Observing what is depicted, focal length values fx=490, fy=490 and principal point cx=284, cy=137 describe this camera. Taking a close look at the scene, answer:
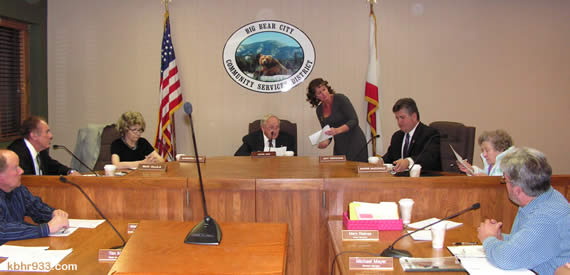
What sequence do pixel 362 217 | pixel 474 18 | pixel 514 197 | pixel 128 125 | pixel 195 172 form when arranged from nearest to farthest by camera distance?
pixel 514 197, pixel 362 217, pixel 195 172, pixel 128 125, pixel 474 18

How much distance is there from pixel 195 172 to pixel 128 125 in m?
1.00

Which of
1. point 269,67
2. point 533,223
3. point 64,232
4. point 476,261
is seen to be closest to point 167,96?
point 269,67

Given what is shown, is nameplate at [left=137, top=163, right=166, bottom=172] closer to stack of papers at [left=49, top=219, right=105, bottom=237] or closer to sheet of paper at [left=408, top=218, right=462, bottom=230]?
stack of papers at [left=49, top=219, right=105, bottom=237]

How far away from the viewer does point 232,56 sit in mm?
5379

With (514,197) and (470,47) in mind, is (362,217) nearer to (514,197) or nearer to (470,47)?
(514,197)

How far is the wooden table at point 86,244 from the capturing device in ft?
5.81

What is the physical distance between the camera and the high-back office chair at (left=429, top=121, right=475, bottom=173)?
3793mm

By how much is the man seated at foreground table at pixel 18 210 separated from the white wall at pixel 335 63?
10.3 ft

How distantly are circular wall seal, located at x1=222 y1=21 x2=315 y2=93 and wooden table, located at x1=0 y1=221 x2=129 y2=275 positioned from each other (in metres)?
3.26

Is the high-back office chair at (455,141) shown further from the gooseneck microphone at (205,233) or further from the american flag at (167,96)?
the american flag at (167,96)

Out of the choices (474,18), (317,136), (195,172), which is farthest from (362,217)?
(474,18)

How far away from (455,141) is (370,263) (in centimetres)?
244

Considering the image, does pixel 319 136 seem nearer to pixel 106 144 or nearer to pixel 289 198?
pixel 289 198

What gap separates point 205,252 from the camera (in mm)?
1539
